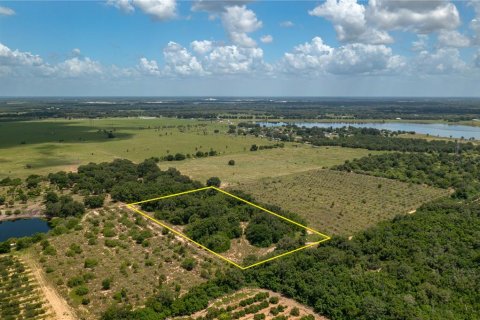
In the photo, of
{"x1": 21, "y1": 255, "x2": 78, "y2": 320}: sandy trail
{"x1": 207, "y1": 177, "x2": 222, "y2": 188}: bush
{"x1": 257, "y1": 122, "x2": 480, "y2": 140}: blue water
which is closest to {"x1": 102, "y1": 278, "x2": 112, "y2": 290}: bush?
{"x1": 21, "y1": 255, "x2": 78, "y2": 320}: sandy trail

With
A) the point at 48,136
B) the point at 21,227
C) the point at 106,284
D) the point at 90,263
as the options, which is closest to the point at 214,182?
the point at 21,227

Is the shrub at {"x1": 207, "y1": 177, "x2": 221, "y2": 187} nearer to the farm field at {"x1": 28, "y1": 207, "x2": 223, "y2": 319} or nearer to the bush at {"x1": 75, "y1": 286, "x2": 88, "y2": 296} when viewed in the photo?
the farm field at {"x1": 28, "y1": 207, "x2": 223, "y2": 319}

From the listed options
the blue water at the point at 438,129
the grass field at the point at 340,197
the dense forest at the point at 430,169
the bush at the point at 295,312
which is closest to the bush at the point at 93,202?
the grass field at the point at 340,197

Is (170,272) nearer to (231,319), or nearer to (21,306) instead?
(231,319)

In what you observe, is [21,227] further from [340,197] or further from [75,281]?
[340,197]

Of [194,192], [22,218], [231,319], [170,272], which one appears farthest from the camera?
[194,192]

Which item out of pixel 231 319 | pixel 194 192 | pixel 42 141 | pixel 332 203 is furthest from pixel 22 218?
pixel 42 141

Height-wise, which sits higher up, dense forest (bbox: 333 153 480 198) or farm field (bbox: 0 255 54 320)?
dense forest (bbox: 333 153 480 198)
